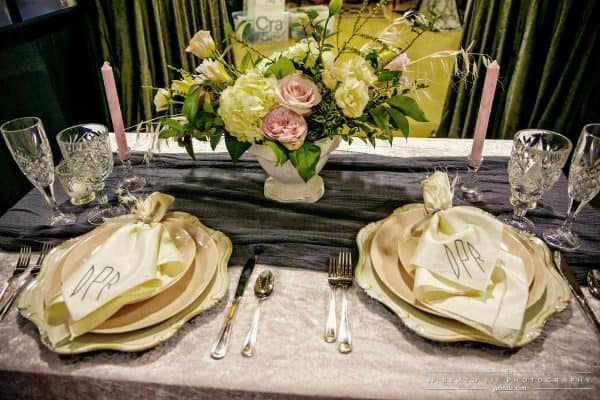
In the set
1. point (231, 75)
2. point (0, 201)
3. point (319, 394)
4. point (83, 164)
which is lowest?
point (0, 201)

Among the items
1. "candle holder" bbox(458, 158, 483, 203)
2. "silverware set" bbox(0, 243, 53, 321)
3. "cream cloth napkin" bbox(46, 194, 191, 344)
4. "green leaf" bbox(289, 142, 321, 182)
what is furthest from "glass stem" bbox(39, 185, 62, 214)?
"candle holder" bbox(458, 158, 483, 203)

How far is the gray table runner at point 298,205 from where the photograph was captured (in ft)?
2.54

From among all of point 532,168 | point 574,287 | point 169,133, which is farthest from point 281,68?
point 574,287

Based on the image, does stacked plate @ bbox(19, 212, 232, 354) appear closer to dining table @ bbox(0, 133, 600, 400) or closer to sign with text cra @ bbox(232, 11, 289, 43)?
dining table @ bbox(0, 133, 600, 400)

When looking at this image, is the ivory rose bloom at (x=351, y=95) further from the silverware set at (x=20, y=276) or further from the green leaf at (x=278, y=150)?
the silverware set at (x=20, y=276)

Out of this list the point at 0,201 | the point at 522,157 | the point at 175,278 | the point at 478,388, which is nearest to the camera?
the point at 478,388

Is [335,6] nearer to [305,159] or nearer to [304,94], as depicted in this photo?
[304,94]

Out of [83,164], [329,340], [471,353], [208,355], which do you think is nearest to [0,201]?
[83,164]

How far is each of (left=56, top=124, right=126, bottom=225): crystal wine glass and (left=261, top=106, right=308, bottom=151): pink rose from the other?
14.9 inches

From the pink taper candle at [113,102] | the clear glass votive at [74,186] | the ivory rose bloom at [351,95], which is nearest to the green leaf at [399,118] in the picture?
the ivory rose bloom at [351,95]

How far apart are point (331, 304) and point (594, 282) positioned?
442mm

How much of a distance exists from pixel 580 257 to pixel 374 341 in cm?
43

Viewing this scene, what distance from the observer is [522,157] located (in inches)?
30.9

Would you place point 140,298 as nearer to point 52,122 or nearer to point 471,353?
point 471,353
